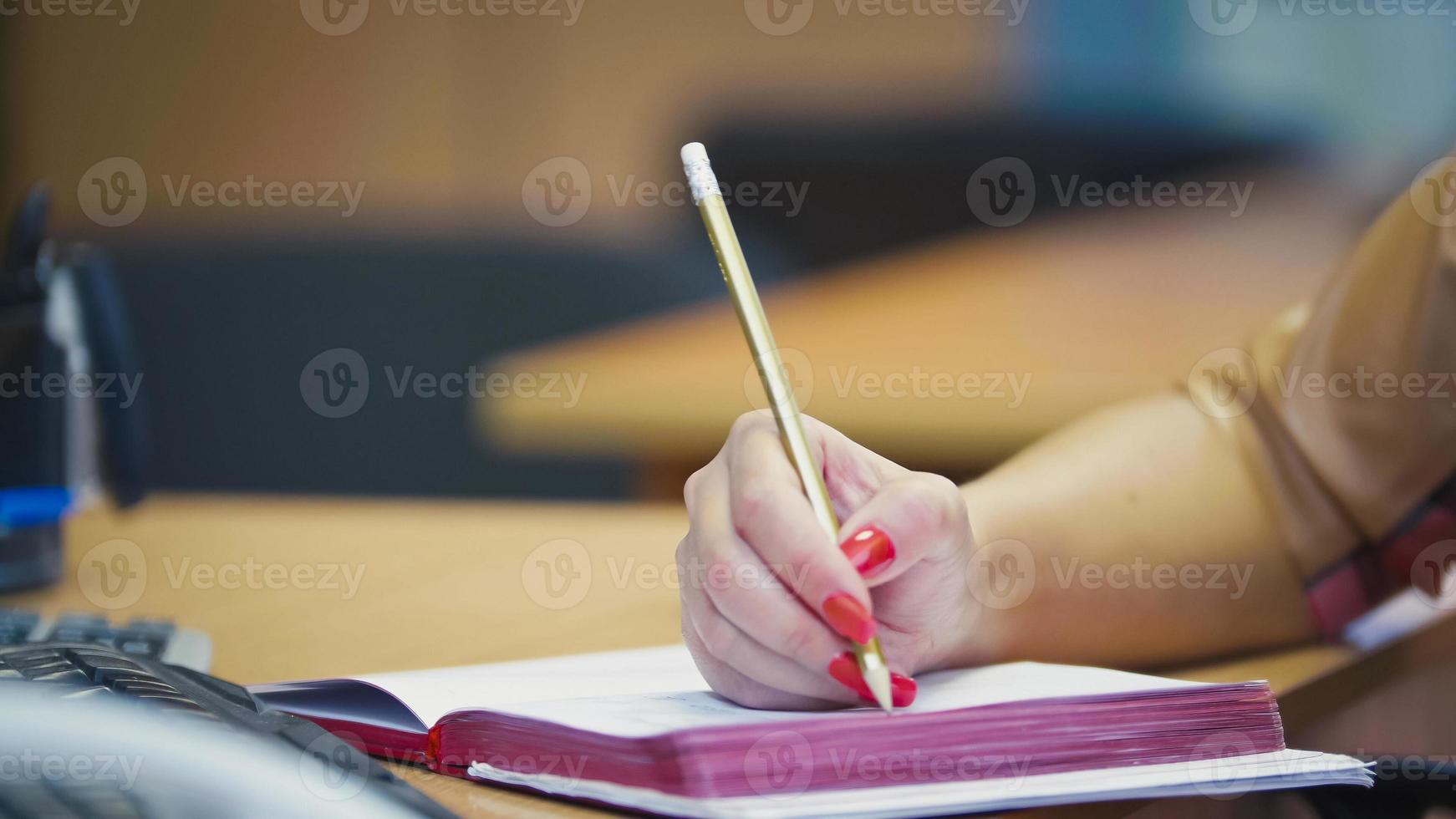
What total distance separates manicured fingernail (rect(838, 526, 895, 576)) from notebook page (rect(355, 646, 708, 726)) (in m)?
0.09

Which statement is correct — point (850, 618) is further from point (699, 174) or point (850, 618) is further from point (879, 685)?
point (699, 174)

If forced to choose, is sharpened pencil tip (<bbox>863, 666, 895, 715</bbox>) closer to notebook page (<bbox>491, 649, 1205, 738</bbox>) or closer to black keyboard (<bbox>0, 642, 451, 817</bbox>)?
notebook page (<bbox>491, 649, 1205, 738</bbox>)

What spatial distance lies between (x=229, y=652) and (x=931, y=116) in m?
2.23

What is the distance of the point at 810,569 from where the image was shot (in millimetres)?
344

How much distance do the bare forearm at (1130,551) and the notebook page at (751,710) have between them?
52 millimetres

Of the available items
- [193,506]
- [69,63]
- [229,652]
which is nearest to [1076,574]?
[229,652]

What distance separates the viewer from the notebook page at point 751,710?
33cm

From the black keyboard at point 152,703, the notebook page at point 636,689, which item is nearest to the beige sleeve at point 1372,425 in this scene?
the notebook page at point 636,689

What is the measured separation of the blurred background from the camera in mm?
1676

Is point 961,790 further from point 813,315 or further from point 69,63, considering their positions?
point 69,63

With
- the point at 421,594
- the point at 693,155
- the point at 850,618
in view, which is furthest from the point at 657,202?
the point at 850,618

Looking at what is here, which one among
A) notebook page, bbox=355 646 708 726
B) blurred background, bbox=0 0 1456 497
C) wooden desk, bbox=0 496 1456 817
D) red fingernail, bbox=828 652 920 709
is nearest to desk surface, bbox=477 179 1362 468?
blurred background, bbox=0 0 1456 497

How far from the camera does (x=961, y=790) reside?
0.31 meters

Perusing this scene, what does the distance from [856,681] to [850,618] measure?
0.9 inches
